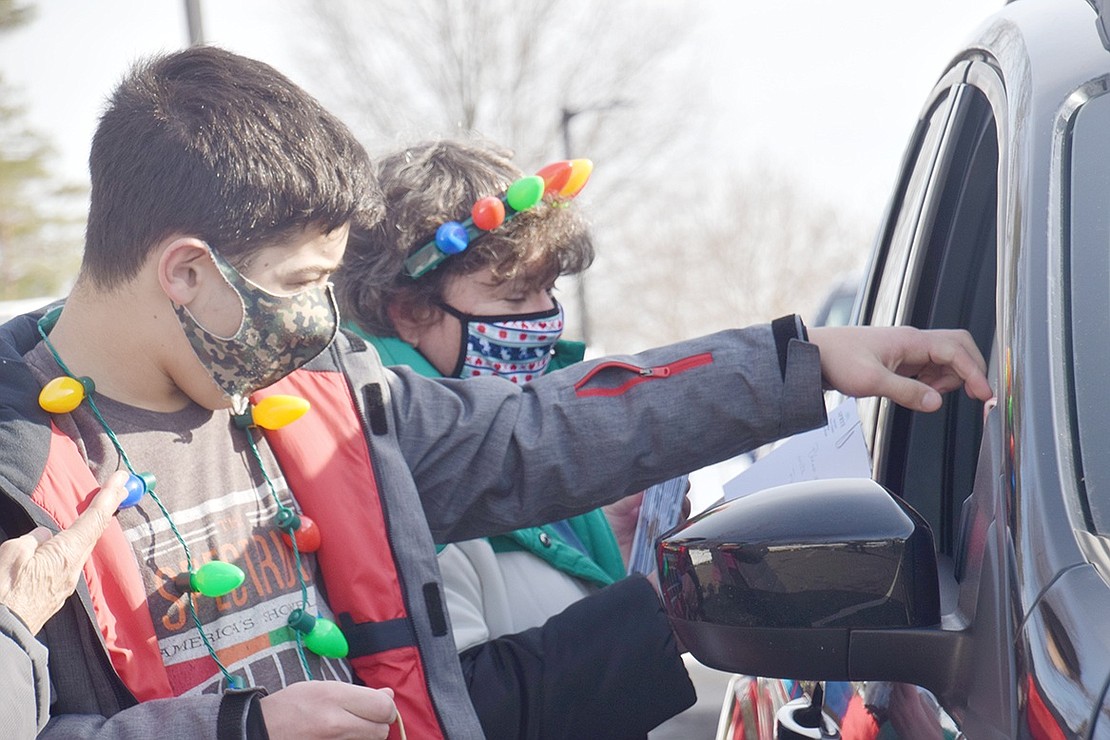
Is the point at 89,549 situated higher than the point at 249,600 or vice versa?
the point at 89,549

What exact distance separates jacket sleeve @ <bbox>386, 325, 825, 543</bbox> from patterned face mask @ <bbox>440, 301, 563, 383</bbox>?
49 cm

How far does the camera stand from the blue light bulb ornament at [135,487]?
181 cm

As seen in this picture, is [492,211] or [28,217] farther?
[28,217]

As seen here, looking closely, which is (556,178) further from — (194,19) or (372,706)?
(194,19)

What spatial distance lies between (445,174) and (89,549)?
1.50 metres

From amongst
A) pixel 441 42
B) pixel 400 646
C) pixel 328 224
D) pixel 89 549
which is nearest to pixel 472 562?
pixel 400 646

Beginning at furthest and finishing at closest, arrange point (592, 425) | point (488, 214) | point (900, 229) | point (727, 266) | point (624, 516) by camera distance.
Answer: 1. point (727, 266)
2. point (624, 516)
3. point (488, 214)
4. point (900, 229)
5. point (592, 425)

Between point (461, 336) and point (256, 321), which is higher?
point (256, 321)

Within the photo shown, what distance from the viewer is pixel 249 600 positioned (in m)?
1.95

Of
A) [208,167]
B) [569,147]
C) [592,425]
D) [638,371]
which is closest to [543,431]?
[592,425]

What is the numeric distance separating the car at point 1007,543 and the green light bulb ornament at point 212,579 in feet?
2.15

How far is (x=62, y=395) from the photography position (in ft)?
5.98

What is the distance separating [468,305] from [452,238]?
15cm

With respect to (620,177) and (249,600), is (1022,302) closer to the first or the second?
(249,600)
